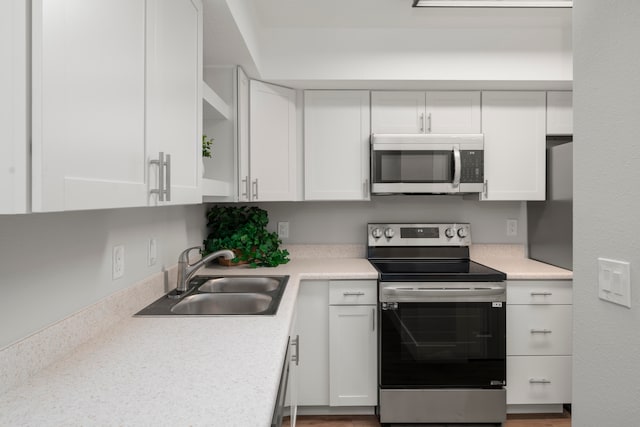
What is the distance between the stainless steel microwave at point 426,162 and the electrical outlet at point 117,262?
1.57 m

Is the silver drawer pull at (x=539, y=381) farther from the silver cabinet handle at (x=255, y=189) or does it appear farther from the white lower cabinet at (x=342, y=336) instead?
the silver cabinet handle at (x=255, y=189)

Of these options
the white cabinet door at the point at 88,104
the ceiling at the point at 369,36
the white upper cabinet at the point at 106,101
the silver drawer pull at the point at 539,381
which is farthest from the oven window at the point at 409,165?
the white cabinet door at the point at 88,104

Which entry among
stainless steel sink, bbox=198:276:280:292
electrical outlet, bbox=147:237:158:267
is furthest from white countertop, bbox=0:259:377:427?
stainless steel sink, bbox=198:276:280:292

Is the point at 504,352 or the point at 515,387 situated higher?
the point at 504,352

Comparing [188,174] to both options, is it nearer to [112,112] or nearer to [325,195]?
[112,112]

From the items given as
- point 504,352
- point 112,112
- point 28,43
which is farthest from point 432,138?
point 28,43

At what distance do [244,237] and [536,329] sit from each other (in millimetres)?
1790

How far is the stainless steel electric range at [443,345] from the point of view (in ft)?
7.23

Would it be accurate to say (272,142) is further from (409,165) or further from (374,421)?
(374,421)

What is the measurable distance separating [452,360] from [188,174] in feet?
5.80

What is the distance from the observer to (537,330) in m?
2.28

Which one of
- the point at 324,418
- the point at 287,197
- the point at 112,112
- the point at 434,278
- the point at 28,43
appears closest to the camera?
the point at 28,43

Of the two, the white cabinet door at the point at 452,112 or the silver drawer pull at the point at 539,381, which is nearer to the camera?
the silver drawer pull at the point at 539,381

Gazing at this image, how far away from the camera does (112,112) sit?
2.64 feet
